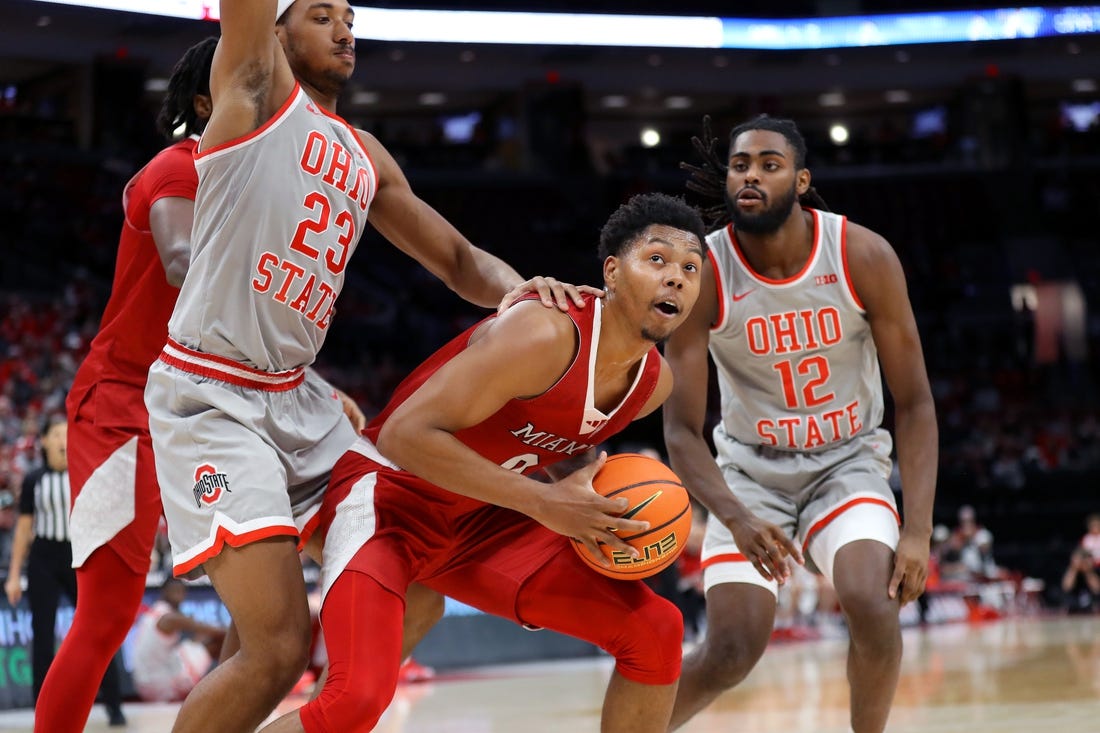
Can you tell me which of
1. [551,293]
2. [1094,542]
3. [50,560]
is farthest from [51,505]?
[1094,542]

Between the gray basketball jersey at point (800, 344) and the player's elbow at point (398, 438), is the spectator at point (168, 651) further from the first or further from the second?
the player's elbow at point (398, 438)

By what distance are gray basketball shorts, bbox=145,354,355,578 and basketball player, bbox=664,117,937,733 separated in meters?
1.55

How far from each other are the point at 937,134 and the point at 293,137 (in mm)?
27818

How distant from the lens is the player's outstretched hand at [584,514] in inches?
142

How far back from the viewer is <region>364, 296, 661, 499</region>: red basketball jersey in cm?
378

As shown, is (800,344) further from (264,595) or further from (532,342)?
(264,595)

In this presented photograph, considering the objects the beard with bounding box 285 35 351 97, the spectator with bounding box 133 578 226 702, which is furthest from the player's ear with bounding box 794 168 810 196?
the spectator with bounding box 133 578 226 702

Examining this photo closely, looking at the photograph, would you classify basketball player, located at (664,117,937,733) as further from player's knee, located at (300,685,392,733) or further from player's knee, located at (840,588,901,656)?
player's knee, located at (300,685,392,733)

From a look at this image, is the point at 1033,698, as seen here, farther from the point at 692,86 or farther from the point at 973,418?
the point at 692,86

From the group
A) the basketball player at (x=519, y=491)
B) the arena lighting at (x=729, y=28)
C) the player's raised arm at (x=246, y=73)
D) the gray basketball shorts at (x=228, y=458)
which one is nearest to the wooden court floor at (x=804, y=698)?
the basketball player at (x=519, y=491)

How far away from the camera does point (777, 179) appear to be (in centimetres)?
487

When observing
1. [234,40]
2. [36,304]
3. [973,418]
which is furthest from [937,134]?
[234,40]

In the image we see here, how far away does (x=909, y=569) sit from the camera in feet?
14.9

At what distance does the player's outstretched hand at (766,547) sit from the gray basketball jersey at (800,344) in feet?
2.11
